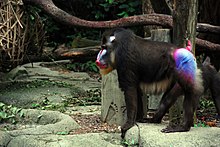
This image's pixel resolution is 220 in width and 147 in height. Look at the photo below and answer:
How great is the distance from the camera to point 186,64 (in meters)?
4.13

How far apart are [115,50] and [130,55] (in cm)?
16

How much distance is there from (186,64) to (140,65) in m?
0.48

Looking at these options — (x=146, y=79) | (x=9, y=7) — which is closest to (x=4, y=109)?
(x=9, y=7)

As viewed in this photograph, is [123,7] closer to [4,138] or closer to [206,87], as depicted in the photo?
[206,87]

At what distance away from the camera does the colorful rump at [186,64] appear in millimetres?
4113

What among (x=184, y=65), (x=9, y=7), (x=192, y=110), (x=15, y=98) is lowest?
(x=15, y=98)

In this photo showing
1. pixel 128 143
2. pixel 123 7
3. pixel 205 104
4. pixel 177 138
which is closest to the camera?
pixel 177 138

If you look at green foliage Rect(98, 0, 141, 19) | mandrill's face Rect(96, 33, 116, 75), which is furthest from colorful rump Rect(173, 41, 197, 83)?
green foliage Rect(98, 0, 141, 19)

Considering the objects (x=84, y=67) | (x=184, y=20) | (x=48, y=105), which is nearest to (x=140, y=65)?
(x=184, y=20)

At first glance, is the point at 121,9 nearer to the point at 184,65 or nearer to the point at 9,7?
the point at 9,7

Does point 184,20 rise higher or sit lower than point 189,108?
higher

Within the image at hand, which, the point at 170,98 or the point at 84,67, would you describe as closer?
the point at 170,98

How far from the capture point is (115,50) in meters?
4.36

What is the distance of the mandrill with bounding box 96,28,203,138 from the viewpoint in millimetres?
4238
